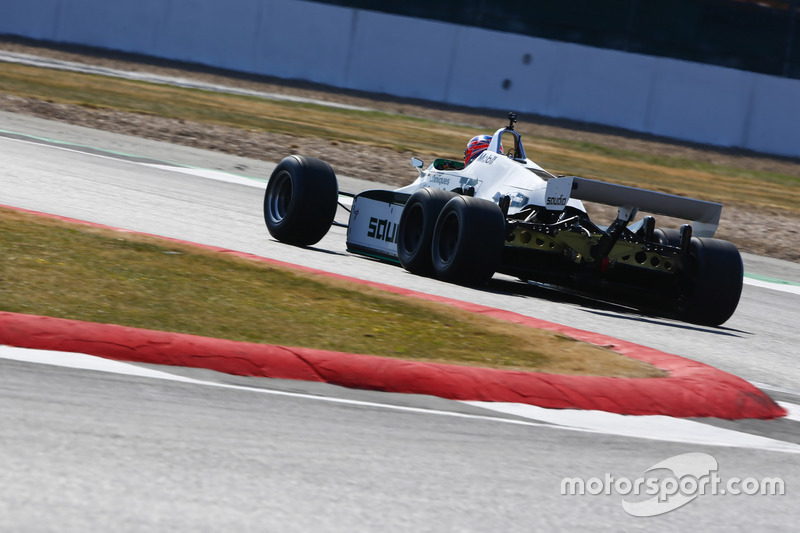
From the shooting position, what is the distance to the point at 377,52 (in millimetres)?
38844

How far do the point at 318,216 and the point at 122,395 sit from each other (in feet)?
20.3

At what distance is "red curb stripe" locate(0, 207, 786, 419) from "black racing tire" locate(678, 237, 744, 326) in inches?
128

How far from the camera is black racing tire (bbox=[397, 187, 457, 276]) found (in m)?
9.68

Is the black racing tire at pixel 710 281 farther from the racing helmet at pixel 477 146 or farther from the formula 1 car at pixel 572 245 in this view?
the racing helmet at pixel 477 146

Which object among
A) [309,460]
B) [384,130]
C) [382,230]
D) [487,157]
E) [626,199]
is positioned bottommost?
[309,460]

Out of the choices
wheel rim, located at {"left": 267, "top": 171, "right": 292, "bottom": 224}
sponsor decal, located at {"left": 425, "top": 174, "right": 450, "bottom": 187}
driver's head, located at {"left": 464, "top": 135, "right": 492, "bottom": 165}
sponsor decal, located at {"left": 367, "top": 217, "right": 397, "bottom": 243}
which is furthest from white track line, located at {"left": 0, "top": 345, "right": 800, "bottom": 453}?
driver's head, located at {"left": 464, "top": 135, "right": 492, "bottom": 165}

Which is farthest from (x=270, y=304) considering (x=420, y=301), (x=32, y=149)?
(x=32, y=149)

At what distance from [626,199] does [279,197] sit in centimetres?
359

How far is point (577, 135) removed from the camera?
3438 centimetres

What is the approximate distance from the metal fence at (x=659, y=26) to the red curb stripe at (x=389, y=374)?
35471 mm

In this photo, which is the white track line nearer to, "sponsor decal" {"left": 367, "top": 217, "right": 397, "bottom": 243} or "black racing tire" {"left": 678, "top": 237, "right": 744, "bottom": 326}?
"black racing tire" {"left": 678, "top": 237, "right": 744, "bottom": 326}

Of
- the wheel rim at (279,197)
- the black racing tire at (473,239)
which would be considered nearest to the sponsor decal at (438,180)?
the wheel rim at (279,197)

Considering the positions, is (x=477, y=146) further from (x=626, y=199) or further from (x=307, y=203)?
(x=626, y=199)

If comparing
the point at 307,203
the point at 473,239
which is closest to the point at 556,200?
the point at 473,239
